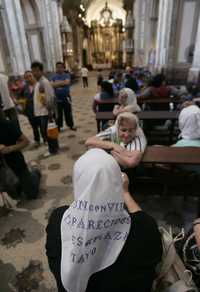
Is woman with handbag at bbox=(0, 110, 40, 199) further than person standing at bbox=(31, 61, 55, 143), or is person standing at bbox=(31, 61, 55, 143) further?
person standing at bbox=(31, 61, 55, 143)

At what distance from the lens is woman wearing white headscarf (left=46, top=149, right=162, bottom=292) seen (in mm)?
756

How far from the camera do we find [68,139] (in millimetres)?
4422

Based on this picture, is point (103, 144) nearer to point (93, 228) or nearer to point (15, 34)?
point (93, 228)

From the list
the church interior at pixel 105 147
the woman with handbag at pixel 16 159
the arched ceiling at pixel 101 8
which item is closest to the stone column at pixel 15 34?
the church interior at pixel 105 147

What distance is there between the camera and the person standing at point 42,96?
10.8 feet

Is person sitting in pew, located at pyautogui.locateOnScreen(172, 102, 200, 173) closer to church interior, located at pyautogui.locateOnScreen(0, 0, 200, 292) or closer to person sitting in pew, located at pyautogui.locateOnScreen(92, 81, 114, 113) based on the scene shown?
church interior, located at pyautogui.locateOnScreen(0, 0, 200, 292)

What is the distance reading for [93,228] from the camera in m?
0.76

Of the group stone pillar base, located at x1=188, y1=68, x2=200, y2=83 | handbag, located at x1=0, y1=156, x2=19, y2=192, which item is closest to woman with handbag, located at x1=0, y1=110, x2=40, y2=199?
handbag, located at x1=0, y1=156, x2=19, y2=192

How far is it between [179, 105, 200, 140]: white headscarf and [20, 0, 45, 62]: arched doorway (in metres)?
10.7

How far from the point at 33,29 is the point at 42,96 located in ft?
30.4

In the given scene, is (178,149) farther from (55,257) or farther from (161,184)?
(55,257)

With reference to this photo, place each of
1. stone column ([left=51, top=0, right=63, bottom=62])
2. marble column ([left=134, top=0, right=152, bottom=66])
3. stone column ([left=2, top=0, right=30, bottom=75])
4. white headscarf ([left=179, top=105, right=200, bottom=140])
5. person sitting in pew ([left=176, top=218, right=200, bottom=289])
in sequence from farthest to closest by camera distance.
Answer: marble column ([left=134, top=0, right=152, bottom=66]), stone column ([left=51, top=0, right=63, bottom=62]), stone column ([left=2, top=0, right=30, bottom=75]), white headscarf ([left=179, top=105, right=200, bottom=140]), person sitting in pew ([left=176, top=218, right=200, bottom=289])

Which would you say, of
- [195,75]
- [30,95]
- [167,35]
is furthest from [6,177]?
[167,35]

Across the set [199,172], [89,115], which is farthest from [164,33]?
[199,172]
